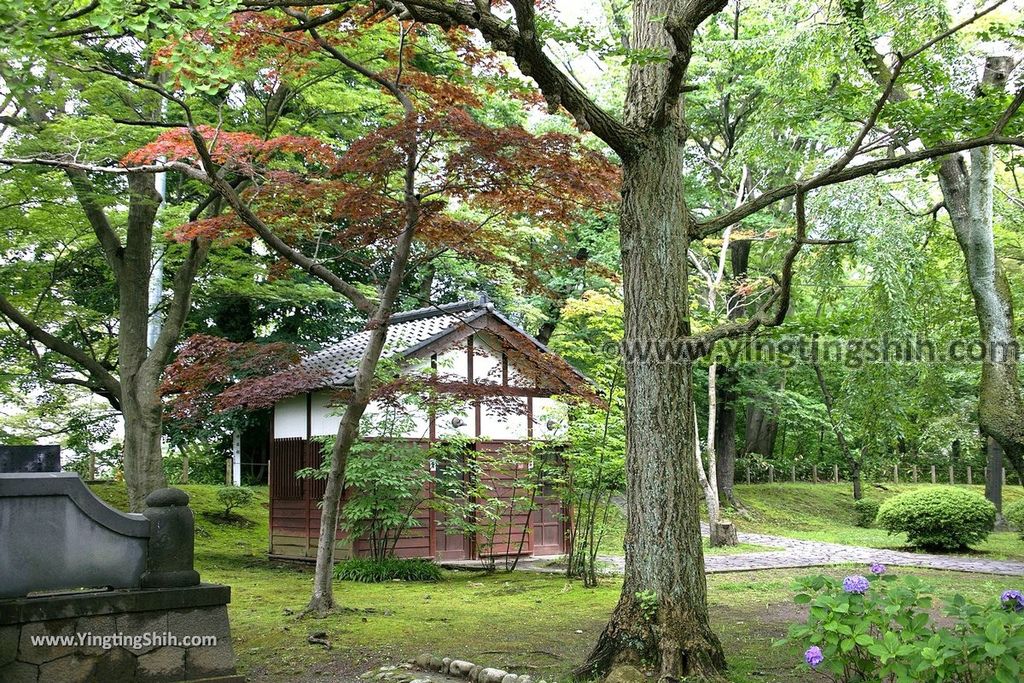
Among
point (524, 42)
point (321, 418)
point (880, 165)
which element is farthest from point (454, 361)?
point (524, 42)

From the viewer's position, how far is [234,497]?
57.1ft

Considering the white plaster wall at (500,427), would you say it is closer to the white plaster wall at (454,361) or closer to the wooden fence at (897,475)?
the white plaster wall at (454,361)

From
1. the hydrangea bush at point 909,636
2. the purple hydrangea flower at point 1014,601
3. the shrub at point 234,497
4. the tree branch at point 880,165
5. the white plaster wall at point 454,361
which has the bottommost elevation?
the shrub at point 234,497

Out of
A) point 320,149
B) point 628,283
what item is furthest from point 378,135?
point 628,283

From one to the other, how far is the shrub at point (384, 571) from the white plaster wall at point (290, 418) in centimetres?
293

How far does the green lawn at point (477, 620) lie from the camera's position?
650 cm

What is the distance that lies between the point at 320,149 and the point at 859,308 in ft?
30.2

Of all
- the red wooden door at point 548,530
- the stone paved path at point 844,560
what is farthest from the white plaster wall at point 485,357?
the stone paved path at point 844,560

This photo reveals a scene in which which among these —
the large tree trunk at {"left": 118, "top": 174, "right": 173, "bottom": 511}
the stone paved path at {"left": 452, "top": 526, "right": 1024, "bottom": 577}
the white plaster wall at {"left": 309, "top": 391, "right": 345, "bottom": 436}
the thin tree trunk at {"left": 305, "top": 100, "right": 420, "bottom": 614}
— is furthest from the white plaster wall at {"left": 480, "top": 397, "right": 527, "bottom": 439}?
the thin tree trunk at {"left": 305, "top": 100, "right": 420, "bottom": 614}

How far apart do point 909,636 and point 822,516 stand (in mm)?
20580

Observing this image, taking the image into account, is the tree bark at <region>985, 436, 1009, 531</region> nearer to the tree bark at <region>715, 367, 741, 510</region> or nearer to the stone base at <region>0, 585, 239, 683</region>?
the tree bark at <region>715, 367, 741, 510</region>

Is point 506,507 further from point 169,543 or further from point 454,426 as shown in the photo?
point 169,543

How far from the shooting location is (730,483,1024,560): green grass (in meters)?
17.0

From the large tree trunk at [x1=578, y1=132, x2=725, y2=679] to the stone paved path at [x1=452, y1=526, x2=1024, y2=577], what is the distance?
7.14 metres
